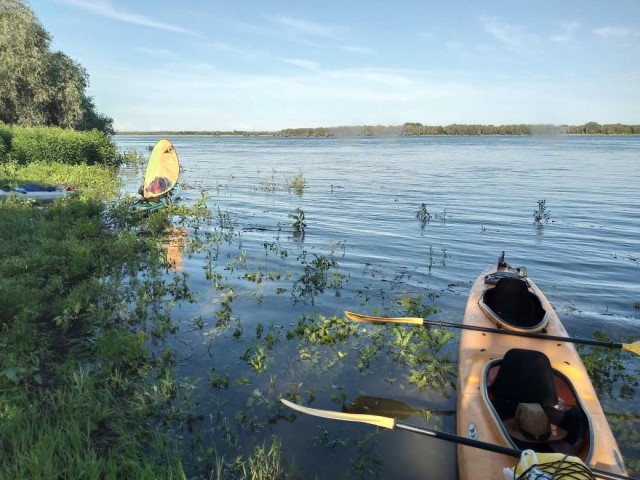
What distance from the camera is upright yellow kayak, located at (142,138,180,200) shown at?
18719 mm

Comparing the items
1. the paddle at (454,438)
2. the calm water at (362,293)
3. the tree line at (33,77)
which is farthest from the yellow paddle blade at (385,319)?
the tree line at (33,77)

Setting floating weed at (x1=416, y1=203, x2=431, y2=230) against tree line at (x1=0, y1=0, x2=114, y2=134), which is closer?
floating weed at (x1=416, y1=203, x2=431, y2=230)

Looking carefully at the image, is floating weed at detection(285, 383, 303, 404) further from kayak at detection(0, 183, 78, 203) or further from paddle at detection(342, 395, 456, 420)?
kayak at detection(0, 183, 78, 203)

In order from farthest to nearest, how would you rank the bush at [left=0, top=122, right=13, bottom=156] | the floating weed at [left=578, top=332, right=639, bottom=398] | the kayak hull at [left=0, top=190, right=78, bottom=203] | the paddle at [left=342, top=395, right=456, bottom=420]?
the bush at [left=0, top=122, right=13, bottom=156], the kayak hull at [left=0, top=190, right=78, bottom=203], the floating weed at [left=578, top=332, right=639, bottom=398], the paddle at [left=342, top=395, right=456, bottom=420]

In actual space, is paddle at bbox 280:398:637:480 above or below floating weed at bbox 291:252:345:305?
above

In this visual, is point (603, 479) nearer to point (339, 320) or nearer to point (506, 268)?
point (339, 320)

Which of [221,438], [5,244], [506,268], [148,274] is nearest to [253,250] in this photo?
[148,274]

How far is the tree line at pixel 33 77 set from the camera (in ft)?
106

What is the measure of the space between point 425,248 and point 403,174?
22544 mm

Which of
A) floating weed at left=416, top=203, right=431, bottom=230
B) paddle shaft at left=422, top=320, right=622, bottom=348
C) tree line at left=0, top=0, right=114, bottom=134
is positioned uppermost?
tree line at left=0, top=0, right=114, bottom=134

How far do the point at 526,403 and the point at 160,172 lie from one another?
58.1ft

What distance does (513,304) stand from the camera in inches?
291

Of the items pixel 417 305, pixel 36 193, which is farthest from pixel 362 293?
pixel 36 193

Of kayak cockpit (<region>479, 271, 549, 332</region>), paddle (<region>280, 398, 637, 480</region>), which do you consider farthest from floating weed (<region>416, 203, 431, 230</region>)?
paddle (<region>280, 398, 637, 480</region>)
